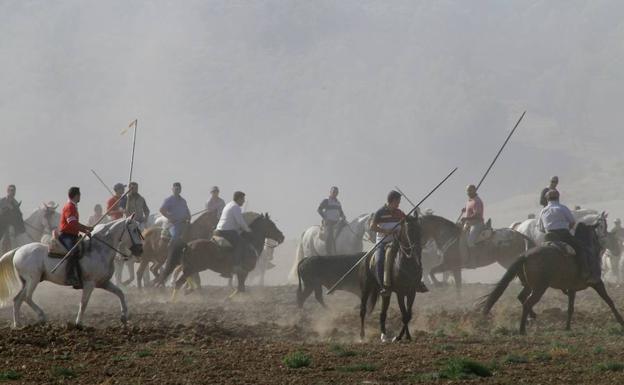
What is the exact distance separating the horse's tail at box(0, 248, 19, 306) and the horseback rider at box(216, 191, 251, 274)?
8.29 m

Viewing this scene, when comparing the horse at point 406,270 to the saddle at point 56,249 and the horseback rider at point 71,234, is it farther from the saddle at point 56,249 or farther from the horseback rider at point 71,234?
the saddle at point 56,249

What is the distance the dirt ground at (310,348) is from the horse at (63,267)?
145cm

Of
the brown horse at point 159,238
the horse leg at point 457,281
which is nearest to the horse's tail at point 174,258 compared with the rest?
the brown horse at point 159,238

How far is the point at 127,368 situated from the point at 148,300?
14.3m

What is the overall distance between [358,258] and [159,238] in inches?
349

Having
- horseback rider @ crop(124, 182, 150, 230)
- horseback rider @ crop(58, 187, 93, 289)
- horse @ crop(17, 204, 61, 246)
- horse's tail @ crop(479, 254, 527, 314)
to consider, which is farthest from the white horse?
horse @ crop(17, 204, 61, 246)

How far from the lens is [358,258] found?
20.9 metres

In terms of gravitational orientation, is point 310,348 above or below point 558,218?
below

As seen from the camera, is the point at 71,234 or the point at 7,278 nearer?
the point at 71,234

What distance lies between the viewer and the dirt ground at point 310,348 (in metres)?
11.7

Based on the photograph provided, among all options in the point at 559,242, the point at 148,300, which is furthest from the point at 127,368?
the point at 148,300

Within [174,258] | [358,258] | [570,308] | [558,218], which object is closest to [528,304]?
[570,308]

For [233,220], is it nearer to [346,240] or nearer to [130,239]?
[346,240]

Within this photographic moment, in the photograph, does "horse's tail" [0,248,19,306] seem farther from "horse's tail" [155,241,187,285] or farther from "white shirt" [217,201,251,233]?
"white shirt" [217,201,251,233]
